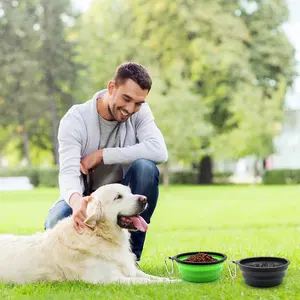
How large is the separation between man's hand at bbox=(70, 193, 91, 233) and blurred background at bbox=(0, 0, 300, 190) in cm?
1707

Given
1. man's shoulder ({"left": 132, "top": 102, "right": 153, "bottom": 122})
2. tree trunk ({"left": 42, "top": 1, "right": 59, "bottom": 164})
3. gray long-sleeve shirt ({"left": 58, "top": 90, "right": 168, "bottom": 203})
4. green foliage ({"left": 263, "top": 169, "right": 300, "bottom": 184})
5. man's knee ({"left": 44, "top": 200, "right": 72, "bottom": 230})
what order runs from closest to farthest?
1. gray long-sleeve shirt ({"left": 58, "top": 90, "right": 168, "bottom": 203})
2. man's knee ({"left": 44, "top": 200, "right": 72, "bottom": 230})
3. man's shoulder ({"left": 132, "top": 102, "right": 153, "bottom": 122})
4. green foliage ({"left": 263, "top": 169, "right": 300, "bottom": 184})
5. tree trunk ({"left": 42, "top": 1, "right": 59, "bottom": 164})

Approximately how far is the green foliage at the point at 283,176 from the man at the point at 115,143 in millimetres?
20492

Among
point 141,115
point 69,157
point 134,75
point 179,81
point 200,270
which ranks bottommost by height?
point 200,270

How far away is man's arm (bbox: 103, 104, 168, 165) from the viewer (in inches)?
153

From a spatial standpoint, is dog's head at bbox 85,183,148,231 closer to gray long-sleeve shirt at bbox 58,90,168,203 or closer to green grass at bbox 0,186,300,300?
gray long-sleeve shirt at bbox 58,90,168,203

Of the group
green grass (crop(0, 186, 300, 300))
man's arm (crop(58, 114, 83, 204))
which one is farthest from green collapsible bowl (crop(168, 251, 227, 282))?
man's arm (crop(58, 114, 83, 204))

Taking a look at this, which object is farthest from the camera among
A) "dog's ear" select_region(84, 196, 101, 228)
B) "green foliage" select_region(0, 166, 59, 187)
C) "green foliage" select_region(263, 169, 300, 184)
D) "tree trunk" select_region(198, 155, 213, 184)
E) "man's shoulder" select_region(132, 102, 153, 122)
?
"tree trunk" select_region(198, 155, 213, 184)

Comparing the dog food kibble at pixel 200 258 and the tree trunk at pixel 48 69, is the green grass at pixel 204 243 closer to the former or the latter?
the dog food kibble at pixel 200 258

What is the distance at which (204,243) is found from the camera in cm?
581

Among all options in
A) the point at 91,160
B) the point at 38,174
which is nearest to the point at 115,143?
the point at 91,160

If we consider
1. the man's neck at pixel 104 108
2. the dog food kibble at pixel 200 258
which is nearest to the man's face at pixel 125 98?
the man's neck at pixel 104 108

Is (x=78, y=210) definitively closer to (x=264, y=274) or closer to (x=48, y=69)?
(x=264, y=274)

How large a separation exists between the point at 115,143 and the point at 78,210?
2.92ft

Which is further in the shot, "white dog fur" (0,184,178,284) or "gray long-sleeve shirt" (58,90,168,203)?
"gray long-sleeve shirt" (58,90,168,203)
